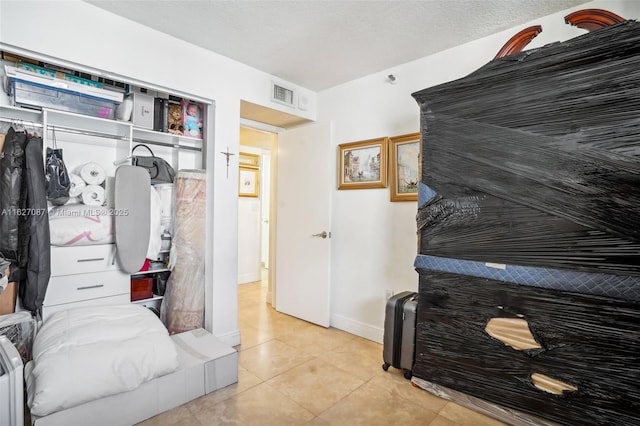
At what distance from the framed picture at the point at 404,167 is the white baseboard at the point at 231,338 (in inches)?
71.1

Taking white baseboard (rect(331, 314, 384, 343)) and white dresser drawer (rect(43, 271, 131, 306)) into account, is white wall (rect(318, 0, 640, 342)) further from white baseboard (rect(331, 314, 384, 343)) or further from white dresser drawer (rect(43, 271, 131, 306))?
white dresser drawer (rect(43, 271, 131, 306))

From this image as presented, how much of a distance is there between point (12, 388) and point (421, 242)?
1.89 m

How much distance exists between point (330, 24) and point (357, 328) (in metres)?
2.56

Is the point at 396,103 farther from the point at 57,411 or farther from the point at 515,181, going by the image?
the point at 57,411

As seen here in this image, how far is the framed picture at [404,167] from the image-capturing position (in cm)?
262

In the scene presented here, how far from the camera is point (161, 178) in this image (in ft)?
8.46

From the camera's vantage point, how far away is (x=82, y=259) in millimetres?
2129

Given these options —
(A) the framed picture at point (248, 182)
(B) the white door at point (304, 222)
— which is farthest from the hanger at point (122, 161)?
(A) the framed picture at point (248, 182)

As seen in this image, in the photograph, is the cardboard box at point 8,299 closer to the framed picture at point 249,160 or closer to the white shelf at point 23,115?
the white shelf at point 23,115

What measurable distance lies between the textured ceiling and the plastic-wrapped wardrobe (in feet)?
3.50

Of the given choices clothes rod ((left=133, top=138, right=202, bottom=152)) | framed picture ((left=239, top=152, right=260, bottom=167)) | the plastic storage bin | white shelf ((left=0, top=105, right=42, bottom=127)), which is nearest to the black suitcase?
clothes rod ((left=133, top=138, right=202, bottom=152))

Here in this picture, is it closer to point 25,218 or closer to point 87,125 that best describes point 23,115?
point 87,125

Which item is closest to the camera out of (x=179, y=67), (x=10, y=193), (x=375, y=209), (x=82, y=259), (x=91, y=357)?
(x=91, y=357)

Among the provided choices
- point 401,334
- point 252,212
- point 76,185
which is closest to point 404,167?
point 401,334
